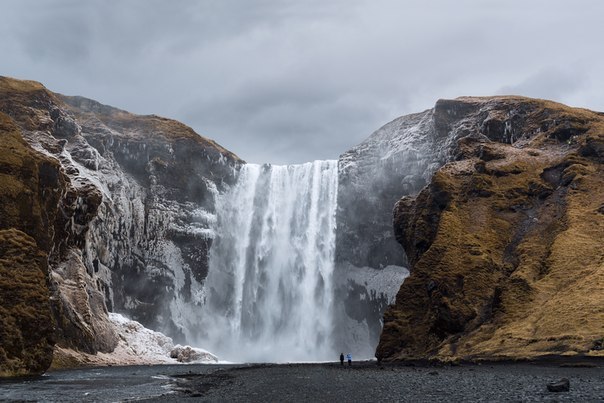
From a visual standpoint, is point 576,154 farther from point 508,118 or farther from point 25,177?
point 25,177

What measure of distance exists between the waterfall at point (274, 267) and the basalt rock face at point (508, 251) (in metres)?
29.0

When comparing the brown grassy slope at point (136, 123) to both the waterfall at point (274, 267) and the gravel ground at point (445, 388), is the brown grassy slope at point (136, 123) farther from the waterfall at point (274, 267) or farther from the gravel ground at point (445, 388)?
the gravel ground at point (445, 388)

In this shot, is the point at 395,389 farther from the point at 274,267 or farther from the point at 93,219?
the point at 274,267

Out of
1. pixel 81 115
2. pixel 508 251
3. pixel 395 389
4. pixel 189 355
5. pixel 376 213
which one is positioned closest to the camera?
pixel 395 389

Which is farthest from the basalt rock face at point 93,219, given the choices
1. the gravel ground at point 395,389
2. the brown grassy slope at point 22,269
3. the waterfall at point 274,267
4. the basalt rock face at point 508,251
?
the basalt rock face at point 508,251

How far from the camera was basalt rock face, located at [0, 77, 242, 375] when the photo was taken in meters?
40.8

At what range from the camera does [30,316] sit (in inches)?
1495

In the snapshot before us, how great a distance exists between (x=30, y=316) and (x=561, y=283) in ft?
130

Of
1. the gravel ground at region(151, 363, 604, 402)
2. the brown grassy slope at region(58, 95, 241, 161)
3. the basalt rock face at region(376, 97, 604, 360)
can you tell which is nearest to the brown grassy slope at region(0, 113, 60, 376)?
the gravel ground at region(151, 363, 604, 402)

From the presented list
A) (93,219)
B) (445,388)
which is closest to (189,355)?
(93,219)

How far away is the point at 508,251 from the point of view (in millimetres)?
54281

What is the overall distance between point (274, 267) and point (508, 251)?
50946 mm

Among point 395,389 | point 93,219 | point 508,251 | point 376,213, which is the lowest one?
point 395,389

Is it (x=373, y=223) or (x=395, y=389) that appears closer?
(x=395, y=389)
